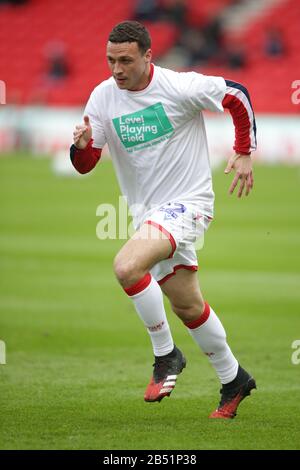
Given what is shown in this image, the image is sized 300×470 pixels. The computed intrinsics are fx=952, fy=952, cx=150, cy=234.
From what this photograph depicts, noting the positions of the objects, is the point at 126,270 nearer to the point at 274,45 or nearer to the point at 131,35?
the point at 131,35

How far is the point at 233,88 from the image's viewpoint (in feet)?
21.3

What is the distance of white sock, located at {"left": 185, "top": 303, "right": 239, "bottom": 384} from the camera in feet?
21.0

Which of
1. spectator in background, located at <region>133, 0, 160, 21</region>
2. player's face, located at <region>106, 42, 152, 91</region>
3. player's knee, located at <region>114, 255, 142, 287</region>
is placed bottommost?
player's knee, located at <region>114, 255, 142, 287</region>

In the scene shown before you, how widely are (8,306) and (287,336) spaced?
10.8 feet

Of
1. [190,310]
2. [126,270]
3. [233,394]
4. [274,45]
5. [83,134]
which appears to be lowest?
[233,394]

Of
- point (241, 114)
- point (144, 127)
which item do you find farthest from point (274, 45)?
point (144, 127)

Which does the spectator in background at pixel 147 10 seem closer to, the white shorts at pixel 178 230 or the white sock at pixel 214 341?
the white shorts at pixel 178 230

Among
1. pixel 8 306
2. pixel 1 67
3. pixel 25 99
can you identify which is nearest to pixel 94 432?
pixel 8 306

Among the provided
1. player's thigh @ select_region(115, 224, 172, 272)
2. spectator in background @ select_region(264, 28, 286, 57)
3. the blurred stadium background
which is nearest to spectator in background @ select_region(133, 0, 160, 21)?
the blurred stadium background

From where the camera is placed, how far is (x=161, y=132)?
6.41m

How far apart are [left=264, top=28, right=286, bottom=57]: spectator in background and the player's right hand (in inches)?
1153

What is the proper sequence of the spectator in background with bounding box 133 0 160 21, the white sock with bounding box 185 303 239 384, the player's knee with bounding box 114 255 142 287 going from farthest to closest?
1. the spectator in background with bounding box 133 0 160 21
2. the white sock with bounding box 185 303 239 384
3. the player's knee with bounding box 114 255 142 287

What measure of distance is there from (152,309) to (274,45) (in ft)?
97.0

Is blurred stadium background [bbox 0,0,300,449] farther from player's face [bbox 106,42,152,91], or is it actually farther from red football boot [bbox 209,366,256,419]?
player's face [bbox 106,42,152,91]
